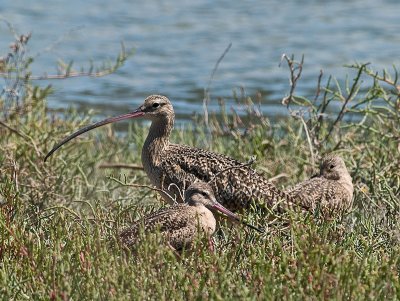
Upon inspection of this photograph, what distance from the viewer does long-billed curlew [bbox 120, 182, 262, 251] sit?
597 centimetres

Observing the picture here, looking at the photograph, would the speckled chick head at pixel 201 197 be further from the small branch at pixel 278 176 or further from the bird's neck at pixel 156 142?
the small branch at pixel 278 176

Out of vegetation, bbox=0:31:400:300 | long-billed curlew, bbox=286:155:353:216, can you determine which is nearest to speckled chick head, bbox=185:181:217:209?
vegetation, bbox=0:31:400:300

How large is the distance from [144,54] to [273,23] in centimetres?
295

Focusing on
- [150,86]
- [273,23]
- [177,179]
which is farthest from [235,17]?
[177,179]

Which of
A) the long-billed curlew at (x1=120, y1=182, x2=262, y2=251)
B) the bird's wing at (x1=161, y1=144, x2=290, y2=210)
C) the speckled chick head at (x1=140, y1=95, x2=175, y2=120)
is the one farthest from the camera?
the speckled chick head at (x1=140, y1=95, x2=175, y2=120)

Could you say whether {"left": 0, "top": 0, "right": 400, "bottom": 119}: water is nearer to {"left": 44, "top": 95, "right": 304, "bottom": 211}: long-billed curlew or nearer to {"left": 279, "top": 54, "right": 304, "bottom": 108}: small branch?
{"left": 279, "top": 54, "right": 304, "bottom": 108}: small branch

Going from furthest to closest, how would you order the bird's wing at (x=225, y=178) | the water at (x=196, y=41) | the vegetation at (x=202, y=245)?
the water at (x=196, y=41), the bird's wing at (x=225, y=178), the vegetation at (x=202, y=245)

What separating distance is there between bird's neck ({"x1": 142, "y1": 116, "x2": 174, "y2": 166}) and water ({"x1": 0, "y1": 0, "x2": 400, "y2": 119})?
5286 millimetres

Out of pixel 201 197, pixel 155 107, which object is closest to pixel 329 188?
pixel 155 107

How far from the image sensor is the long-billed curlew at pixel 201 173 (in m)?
7.48

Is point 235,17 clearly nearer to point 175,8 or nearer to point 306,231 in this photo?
point 175,8

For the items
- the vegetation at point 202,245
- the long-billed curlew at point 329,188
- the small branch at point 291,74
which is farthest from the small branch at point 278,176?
the small branch at point 291,74

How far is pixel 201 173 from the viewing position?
7.59 m

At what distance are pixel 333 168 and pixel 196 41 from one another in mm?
10619
